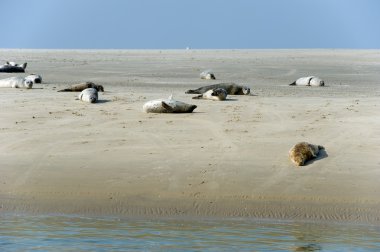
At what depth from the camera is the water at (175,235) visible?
23.0ft

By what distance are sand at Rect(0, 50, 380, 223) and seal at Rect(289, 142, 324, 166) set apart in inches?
3.8

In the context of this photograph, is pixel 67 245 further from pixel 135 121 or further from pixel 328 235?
pixel 135 121

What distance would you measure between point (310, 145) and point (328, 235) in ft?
7.16

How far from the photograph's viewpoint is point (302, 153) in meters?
9.41

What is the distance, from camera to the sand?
8.48 m

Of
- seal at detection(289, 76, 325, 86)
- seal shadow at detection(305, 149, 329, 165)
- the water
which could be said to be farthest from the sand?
seal at detection(289, 76, 325, 86)

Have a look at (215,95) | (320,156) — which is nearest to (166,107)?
(215,95)

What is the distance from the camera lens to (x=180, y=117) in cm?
1202

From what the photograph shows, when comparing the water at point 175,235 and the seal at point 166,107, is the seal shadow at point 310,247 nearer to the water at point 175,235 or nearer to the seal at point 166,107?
the water at point 175,235

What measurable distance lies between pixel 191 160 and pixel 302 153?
125 centimetres

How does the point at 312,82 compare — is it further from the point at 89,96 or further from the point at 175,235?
the point at 175,235

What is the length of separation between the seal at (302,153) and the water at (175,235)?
4.68 ft

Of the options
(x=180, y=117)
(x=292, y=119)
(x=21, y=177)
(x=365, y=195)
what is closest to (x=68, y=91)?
(x=180, y=117)

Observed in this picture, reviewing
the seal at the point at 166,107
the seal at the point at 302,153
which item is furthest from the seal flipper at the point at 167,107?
the seal at the point at 302,153
